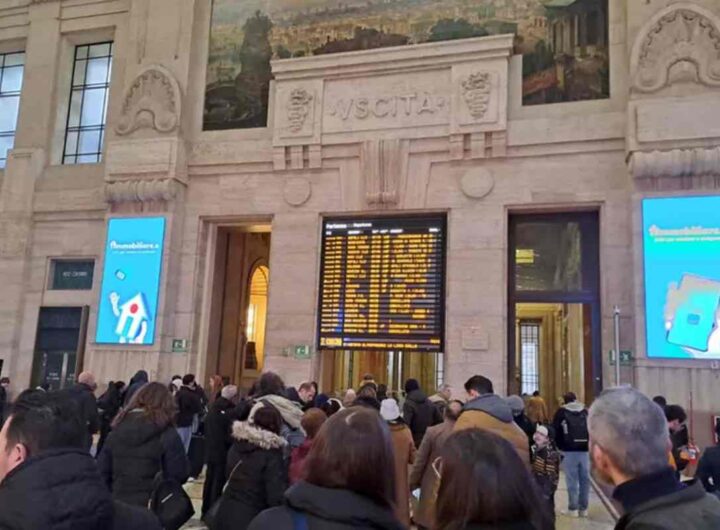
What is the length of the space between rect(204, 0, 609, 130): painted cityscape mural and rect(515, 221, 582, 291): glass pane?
108 inches

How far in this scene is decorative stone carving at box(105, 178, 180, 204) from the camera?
Result: 48.2 ft

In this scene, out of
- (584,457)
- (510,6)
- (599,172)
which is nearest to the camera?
(584,457)

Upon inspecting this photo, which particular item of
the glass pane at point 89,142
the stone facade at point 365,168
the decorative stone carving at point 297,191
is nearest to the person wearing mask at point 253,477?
the stone facade at point 365,168

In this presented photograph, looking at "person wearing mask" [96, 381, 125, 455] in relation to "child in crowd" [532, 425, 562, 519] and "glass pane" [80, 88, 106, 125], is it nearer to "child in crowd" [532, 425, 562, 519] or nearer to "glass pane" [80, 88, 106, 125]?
"child in crowd" [532, 425, 562, 519]

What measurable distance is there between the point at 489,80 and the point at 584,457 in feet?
26.7

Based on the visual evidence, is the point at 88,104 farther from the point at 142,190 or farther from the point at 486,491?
the point at 486,491

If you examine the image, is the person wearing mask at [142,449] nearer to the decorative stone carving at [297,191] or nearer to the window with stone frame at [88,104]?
the decorative stone carving at [297,191]

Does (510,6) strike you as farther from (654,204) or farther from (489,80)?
(654,204)

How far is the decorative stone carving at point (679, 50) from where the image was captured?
11.8m

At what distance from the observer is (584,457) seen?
320 inches

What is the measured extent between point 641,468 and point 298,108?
43.8ft

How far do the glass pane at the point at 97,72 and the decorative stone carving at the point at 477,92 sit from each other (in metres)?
10.6

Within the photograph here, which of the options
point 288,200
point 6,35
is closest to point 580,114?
point 288,200

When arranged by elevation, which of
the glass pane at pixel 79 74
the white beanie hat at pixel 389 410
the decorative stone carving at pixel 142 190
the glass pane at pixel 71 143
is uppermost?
the glass pane at pixel 79 74
